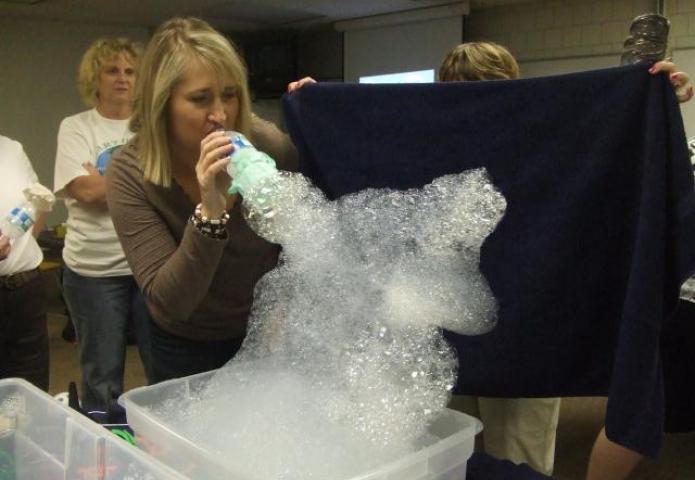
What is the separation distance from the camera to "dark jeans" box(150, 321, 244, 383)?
126 centimetres

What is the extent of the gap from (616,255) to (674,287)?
0.37 ft

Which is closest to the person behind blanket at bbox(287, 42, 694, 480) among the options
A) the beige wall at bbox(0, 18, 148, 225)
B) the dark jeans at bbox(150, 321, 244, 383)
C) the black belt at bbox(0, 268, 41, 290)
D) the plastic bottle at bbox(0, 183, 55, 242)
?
the dark jeans at bbox(150, 321, 244, 383)

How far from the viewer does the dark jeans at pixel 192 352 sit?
49.6 inches

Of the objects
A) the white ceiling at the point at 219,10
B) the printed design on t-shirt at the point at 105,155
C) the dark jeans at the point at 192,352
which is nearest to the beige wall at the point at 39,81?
the white ceiling at the point at 219,10

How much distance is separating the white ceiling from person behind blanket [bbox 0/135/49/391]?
348 centimetres

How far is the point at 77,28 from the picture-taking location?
5.64 m

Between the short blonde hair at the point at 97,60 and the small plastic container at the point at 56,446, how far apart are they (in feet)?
3.94

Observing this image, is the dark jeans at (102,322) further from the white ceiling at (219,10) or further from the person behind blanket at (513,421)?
the white ceiling at (219,10)

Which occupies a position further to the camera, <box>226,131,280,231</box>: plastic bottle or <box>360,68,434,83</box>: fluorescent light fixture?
<box>360,68,434,83</box>: fluorescent light fixture

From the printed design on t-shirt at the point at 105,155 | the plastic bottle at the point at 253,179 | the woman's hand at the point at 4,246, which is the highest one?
the printed design on t-shirt at the point at 105,155

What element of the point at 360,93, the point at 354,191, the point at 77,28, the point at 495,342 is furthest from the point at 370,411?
the point at 77,28

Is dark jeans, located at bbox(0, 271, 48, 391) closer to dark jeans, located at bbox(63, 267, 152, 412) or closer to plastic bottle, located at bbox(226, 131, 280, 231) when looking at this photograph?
A: dark jeans, located at bbox(63, 267, 152, 412)

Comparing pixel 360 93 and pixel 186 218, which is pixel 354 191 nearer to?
pixel 360 93

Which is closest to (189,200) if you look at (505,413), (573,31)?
(505,413)
